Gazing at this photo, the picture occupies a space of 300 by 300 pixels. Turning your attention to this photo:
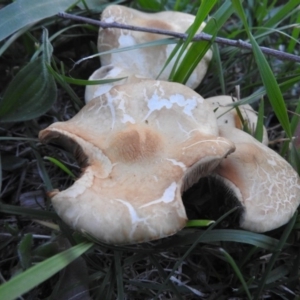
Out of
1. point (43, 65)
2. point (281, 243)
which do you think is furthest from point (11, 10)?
point (281, 243)

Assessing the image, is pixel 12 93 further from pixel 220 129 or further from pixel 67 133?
pixel 220 129

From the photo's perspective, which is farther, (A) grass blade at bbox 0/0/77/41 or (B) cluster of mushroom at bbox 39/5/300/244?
(A) grass blade at bbox 0/0/77/41

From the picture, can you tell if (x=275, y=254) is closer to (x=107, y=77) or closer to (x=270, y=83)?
(x=270, y=83)

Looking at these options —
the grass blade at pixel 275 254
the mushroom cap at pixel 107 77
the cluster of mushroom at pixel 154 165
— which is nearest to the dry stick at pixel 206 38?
the mushroom cap at pixel 107 77

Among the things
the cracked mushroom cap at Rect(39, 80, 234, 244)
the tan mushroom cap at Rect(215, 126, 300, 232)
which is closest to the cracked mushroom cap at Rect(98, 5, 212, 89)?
the cracked mushroom cap at Rect(39, 80, 234, 244)

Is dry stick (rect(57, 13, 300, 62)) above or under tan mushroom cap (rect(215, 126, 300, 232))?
above

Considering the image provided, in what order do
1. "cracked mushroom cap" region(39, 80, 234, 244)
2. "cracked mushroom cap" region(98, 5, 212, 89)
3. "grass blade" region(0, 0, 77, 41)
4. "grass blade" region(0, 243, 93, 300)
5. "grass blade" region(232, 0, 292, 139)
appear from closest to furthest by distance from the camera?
"grass blade" region(0, 243, 93, 300)
"cracked mushroom cap" region(39, 80, 234, 244)
"grass blade" region(232, 0, 292, 139)
"grass blade" region(0, 0, 77, 41)
"cracked mushroom cap" region(98, 5, 212, 89)

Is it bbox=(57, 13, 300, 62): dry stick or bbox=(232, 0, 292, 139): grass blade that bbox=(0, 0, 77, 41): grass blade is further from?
bbox=(232, 0, 292, 139): grass blade
